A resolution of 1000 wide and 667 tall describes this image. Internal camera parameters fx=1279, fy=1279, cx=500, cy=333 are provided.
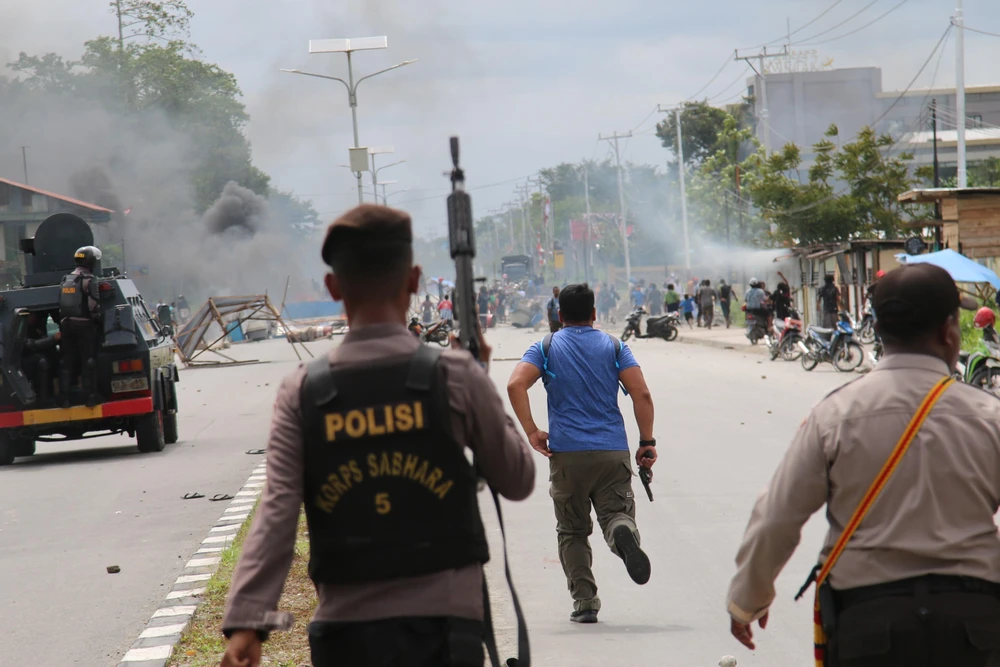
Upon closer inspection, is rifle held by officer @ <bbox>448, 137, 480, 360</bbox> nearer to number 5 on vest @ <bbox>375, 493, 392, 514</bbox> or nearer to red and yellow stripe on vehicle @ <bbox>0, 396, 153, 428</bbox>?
number 5 on vest @ <bbox>375, 493, 392, 514</bbox>

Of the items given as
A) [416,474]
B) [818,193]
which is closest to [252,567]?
[416,474]

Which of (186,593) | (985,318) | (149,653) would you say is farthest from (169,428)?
(149,653)

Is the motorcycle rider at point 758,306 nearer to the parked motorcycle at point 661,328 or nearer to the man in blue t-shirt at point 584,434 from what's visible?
the parked motorcycle at point 661,328

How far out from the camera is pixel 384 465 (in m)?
2.69

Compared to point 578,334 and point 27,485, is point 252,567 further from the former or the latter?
point 27,485

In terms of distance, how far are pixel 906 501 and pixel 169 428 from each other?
14025 mm

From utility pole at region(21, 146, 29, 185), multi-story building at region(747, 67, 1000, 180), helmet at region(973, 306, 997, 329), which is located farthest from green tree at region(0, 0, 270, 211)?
helmet at region(973, 306, 997, 329)

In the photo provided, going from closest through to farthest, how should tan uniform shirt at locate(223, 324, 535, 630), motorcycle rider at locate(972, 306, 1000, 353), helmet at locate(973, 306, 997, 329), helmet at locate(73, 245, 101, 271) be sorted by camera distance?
tan uniform shirt at locate(223, 324, 535, 630)
helmet at locate(73, 245, 101, 271)
motorcycle rider at locate(972, 306, 1000, 353)
helmet at locate(973, 306, 997, 329)

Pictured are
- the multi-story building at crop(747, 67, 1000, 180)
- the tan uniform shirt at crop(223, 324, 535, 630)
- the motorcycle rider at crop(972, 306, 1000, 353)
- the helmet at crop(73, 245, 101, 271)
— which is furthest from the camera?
the multi-story building at crop(747, 67, 1000, 180)

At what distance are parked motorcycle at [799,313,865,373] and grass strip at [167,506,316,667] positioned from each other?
50.9 feet

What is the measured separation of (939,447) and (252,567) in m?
1.54

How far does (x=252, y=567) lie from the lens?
2678mm

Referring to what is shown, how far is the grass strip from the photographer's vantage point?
5.52 m

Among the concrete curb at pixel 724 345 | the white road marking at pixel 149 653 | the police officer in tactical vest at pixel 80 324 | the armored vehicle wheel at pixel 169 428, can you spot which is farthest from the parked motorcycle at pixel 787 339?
the white road marking at pixel 149 653
